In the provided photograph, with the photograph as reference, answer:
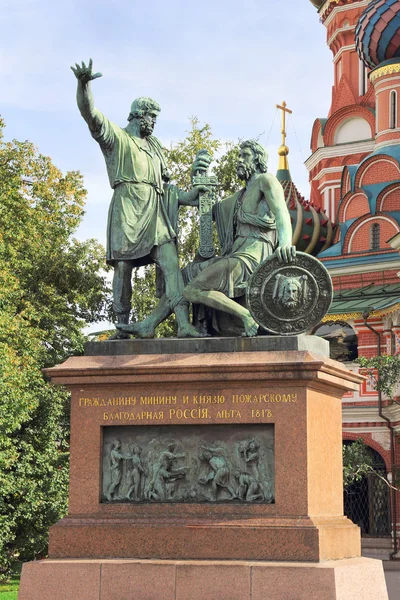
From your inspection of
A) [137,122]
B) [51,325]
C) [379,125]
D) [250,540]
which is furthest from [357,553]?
[379,125]

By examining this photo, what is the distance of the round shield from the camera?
42.1 ft

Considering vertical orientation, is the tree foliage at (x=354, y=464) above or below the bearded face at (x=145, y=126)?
below

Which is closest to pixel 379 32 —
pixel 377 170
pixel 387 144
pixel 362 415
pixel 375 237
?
pixel 387 144

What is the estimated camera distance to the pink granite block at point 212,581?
11766 mm

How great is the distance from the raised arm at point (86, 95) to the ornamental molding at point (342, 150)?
3143 cm

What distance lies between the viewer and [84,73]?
13.2 m

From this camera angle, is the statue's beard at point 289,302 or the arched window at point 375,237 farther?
the arched window at point 375,237

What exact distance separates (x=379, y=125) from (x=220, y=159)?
599 cm

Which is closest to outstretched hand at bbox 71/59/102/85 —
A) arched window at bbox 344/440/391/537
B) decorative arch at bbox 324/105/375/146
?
arched window at bbox 344/440/391/537

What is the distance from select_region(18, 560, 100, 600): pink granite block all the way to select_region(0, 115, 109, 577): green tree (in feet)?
41.5

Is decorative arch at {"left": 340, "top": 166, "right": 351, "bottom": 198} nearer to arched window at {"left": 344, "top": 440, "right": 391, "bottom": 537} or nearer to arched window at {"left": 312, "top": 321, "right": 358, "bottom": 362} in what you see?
arched window at {"left": 312, "top": 321, "right": 358, "bottom": 362}

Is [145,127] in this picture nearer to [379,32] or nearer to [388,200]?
[388,200]

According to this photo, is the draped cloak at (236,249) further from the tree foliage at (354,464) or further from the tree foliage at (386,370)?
the tree foliage at (354,464)

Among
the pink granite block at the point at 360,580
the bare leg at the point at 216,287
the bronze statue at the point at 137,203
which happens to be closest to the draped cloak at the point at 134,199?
the bronze statue at the point at 137,203
